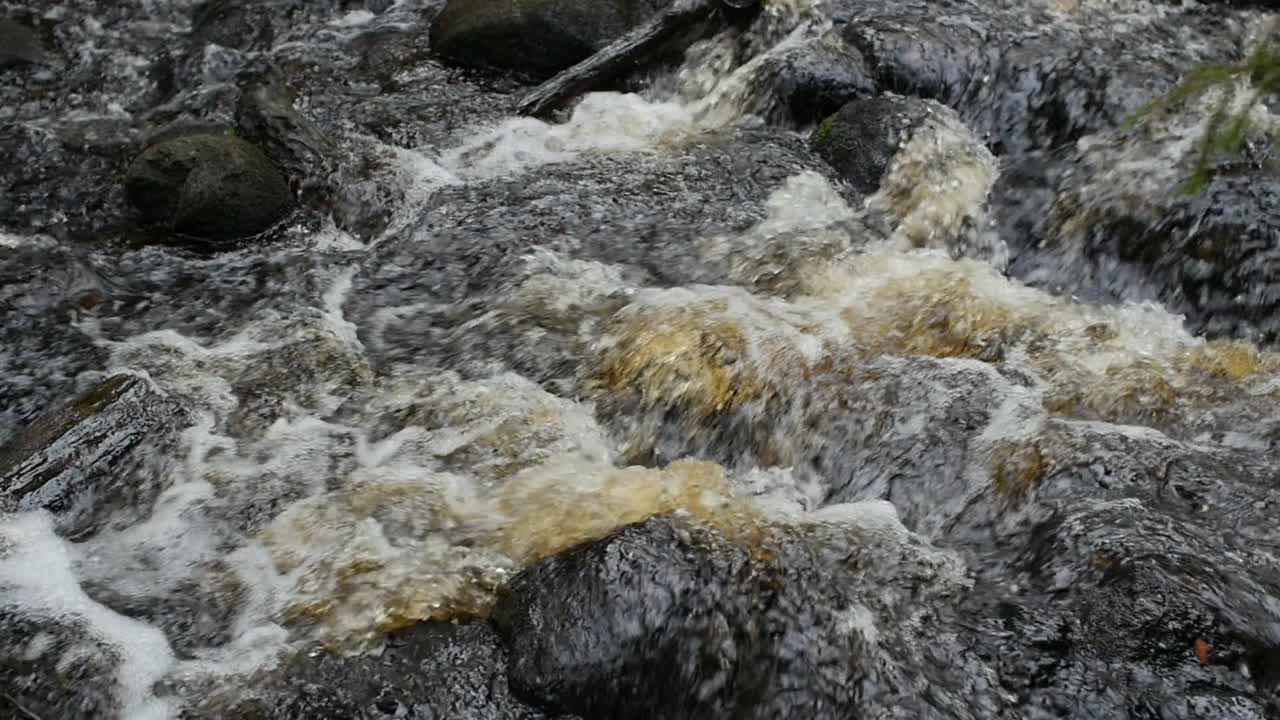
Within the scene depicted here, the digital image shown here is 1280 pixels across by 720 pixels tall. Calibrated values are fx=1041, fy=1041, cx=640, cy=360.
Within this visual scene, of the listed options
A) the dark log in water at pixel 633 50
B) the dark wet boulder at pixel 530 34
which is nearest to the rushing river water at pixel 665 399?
the dark log in water at pixel 633 50

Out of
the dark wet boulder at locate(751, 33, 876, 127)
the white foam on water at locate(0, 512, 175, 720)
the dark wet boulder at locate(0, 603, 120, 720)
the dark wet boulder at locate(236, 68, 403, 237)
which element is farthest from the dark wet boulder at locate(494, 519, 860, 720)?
the dark wet boulder at locate(751, 33, 876, 127)

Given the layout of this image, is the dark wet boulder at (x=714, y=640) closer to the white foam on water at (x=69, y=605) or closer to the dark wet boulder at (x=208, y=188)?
the white foam on water at (x=69, y=605)

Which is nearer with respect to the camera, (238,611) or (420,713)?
(420,713)

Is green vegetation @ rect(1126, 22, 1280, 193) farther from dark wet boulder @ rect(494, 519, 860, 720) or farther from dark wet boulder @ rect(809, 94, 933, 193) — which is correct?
dark wet boulder @ rect(494, 519, 860, 720)

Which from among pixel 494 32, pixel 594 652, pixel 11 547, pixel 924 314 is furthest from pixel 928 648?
pixel 494 32

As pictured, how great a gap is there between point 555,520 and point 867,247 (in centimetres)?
282

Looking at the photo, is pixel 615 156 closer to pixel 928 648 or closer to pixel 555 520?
pixel 555 520

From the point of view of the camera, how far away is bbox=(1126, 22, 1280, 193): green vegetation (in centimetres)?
368

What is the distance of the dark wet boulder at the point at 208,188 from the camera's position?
6379 millimetres

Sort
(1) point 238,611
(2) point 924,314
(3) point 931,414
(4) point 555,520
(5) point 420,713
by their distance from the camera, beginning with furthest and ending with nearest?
(2) point 924,314 → (3) point 931,414 → (4) point 555,520 → (1) point 238,611 → (5) point 420,713

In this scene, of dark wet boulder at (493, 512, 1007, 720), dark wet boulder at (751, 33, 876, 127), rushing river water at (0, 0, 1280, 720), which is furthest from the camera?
dark wet boulder at (751, 33, 876, 127)

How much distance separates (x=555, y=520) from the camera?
13.8 feet

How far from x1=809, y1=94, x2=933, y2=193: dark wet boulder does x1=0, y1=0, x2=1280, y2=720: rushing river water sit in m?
0.10

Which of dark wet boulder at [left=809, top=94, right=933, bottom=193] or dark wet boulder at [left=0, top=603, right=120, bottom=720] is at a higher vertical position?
dark wet boulder at [left=809, top=94, right=933, bottom=193]
